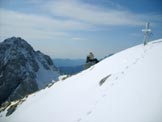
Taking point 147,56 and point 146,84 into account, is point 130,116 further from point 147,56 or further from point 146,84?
point 147,56

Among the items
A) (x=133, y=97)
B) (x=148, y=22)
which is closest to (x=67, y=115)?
(x=133, y=97)

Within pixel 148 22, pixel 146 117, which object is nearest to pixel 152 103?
pixel 146 117

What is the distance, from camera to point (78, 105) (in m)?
19.8

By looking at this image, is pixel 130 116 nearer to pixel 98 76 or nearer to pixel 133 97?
pixel 133 97

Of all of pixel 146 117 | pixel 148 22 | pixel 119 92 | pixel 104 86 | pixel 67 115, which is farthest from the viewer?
pixel 148 22

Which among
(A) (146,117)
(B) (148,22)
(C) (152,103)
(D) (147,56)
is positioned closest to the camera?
(A) (146,117)

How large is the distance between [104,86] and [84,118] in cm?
442

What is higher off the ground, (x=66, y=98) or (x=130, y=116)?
(x=130, y=116)

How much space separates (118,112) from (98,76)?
995 centimetres

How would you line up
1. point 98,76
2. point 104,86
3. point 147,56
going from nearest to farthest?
point 104,86 < point 147,56 < point 98,76

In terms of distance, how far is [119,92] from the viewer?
58.0 feet

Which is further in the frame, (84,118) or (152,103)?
(84,118)

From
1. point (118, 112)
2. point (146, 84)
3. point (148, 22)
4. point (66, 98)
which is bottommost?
point (66, 98)

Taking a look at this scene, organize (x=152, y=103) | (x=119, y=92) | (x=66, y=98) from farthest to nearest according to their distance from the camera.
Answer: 1. (x=66, y=98)
2. (x=119, y=92)
3. (x=152, y=103)
